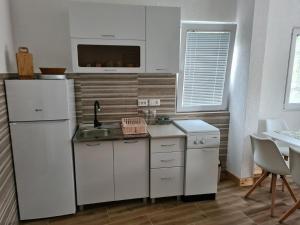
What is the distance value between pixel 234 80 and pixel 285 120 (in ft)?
3.53

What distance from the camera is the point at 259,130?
3293 mm

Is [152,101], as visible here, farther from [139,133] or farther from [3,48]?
[3,48]

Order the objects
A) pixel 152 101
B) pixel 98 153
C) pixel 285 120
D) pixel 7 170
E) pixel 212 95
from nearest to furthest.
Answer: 1. pixel 7 170
2. pixel 98 153
3. pixel 152 101
4. pixel 212 95
5. pixel 285 120

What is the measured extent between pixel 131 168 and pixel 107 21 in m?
1.58

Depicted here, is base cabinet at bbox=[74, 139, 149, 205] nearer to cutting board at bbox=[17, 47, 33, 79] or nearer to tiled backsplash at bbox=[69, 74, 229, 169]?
tiled backsplash at bbox=[69, 74, 229, 169]

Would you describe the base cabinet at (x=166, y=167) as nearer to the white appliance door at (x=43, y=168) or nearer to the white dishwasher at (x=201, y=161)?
the white dishwasher at (x=201, y=161)

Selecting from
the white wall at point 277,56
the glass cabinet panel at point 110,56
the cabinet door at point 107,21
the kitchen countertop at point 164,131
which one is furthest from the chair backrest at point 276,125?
the cabinet door at point 107,21

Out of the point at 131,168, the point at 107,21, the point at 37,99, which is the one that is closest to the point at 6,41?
the point at 37,99

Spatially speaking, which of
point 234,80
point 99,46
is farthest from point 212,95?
point 99,46

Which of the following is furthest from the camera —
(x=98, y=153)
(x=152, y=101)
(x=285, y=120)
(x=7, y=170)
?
(x=285, y=120)

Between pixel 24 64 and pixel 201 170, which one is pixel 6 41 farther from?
pixel 201 170

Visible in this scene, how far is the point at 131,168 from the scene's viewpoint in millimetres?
2479

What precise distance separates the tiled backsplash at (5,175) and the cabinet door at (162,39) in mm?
1482

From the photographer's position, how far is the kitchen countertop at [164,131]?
96.6 inches
